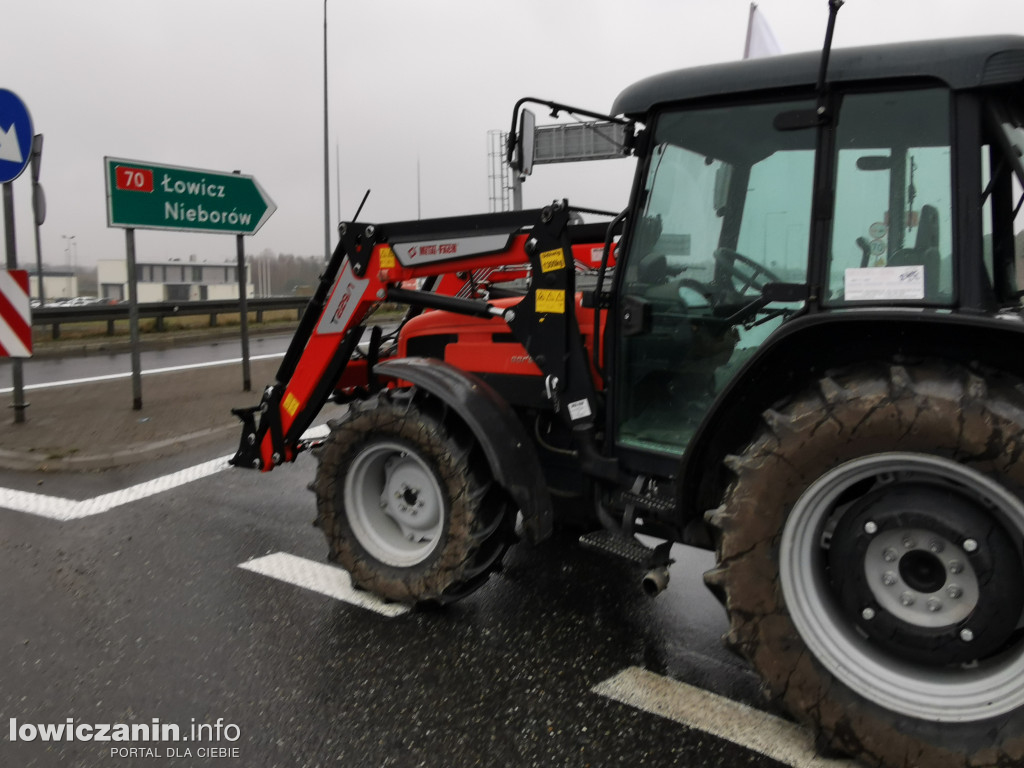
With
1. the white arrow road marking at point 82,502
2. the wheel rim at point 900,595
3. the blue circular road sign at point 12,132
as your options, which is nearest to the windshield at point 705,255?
the wheel rim at point 900,595

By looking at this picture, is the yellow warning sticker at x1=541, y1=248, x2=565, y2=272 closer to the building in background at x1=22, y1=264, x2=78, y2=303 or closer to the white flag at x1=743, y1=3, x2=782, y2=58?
the white flag at x1=743, y1=3, x2=782, y2=58

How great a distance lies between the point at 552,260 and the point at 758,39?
1.29 meters

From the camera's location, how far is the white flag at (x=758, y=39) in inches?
138

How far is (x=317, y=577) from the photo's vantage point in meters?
4.19

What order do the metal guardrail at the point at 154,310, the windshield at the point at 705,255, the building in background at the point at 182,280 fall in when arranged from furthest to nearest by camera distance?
the building in background at the point at 182,280, the metal guardrail at the point at 154,310, the windshield at the point at 705,255

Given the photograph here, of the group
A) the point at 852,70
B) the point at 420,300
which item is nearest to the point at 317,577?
the point at 420,300

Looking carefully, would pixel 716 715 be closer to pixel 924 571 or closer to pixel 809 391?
pixel 924 571

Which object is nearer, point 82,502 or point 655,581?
point 655,581

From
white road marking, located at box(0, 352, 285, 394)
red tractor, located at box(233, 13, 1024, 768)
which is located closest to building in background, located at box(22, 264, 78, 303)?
white road marking, located at box(0, 352, 285, 394)

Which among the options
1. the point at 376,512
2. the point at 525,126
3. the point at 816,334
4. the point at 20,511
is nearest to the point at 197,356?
the point at 20,511

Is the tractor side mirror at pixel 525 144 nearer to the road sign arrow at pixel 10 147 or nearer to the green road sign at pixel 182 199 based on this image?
the road sign arrow at pixel 10 147

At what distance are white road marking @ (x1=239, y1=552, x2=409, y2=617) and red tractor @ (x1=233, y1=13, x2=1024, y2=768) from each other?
163 millimetres

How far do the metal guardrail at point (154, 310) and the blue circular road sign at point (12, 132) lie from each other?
24.9 feet

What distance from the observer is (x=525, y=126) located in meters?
3.30
